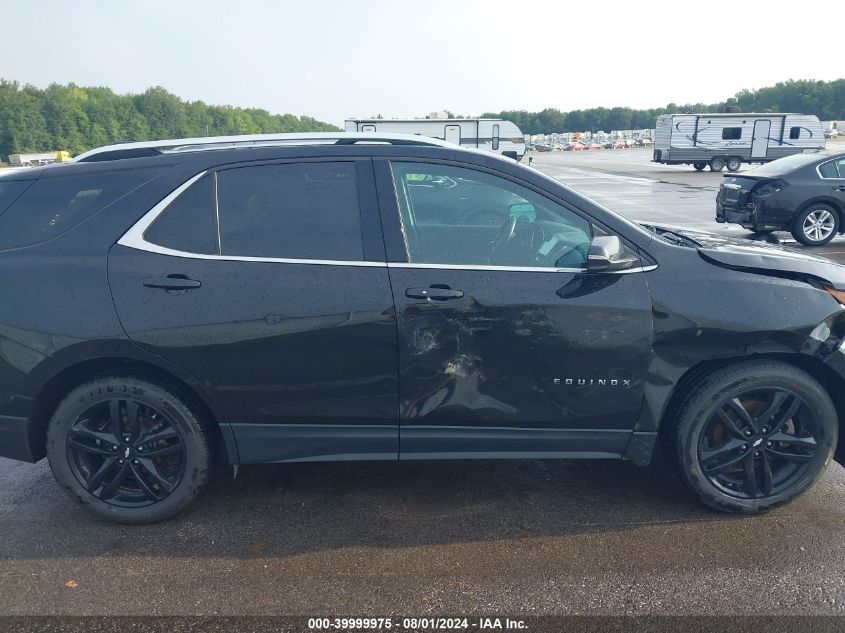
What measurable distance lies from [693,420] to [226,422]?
2241 millimetres

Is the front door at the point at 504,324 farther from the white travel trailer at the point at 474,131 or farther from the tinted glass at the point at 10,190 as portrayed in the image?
the white travel trailer at the point at 474,131

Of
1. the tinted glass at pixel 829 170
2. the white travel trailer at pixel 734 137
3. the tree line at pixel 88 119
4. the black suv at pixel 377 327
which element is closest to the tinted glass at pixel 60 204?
the black suv at pixel 377 327

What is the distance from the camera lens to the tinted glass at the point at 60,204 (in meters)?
3.02

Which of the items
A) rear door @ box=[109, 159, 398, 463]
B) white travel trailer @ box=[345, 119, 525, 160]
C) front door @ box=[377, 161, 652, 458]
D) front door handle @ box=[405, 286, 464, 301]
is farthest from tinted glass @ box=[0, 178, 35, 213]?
white travel trailer @ box=[345, 119, 525, 160]

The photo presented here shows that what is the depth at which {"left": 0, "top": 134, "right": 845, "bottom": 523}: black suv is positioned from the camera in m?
2.91

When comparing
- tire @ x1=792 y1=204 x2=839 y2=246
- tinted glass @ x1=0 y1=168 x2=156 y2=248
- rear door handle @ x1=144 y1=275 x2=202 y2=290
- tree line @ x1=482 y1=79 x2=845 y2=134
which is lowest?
tire @ x1=792 y1=204 x2=839 y2=246

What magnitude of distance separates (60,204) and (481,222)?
204cm

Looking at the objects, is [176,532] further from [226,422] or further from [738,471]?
[738,471]

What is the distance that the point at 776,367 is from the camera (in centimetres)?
303

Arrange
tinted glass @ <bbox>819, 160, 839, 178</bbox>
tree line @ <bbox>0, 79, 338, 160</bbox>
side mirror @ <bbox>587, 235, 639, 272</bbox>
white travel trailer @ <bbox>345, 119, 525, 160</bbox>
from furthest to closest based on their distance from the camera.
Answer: tree line @ <bbox>0, 79, 338, 160</bbox> → white travel trailer @ <bbox>345, 119, 525, 160</bbox> → tinted glass @ <bbox>819, 160, 839, 178</bbox> → side mirror @ <bbox>587, 235, 639, 272</bbox>

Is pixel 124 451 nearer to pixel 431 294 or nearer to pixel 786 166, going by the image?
pixel 431 294

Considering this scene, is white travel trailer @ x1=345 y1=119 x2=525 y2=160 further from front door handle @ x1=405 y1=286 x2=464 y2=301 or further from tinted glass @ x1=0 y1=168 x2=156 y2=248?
front door handle @ x1=405 y1=286 x2=464 y2=301

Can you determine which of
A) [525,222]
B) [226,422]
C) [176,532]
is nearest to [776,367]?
[525,222]

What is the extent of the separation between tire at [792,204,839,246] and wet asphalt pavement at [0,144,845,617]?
344 inches
